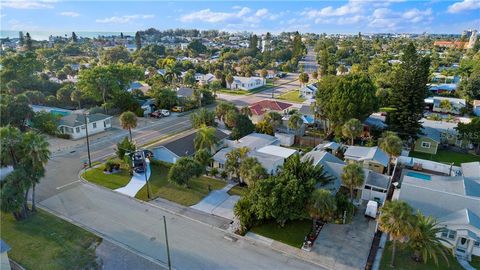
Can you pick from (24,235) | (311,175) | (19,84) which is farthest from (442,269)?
(19,84)

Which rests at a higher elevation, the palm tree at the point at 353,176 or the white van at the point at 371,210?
the palm tree at the point at 353,176

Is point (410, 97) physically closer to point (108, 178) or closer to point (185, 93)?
point (108, 178)

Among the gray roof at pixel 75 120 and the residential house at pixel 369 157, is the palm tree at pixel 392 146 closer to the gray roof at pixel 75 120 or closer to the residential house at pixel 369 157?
the residential house at pixel 369 157

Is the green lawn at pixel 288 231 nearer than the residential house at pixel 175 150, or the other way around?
the green lawn at pixel 288 231

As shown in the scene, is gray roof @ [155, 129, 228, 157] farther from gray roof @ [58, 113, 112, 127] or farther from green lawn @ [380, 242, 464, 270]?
green lawn @ [380, 242, 464, 270]

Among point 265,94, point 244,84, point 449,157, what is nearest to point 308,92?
point 265,94

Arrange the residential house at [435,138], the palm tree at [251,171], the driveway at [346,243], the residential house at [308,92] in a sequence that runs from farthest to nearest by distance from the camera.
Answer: the residential house at [308,92] < the residential house at [435,138] < the palm tree at [251,171] < the driveway at [346,243]

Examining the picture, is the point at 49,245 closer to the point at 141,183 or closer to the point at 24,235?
the point at 24,235

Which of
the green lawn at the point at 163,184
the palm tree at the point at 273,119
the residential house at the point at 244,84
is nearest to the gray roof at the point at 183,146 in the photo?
the green lawn at the point at 163,184
